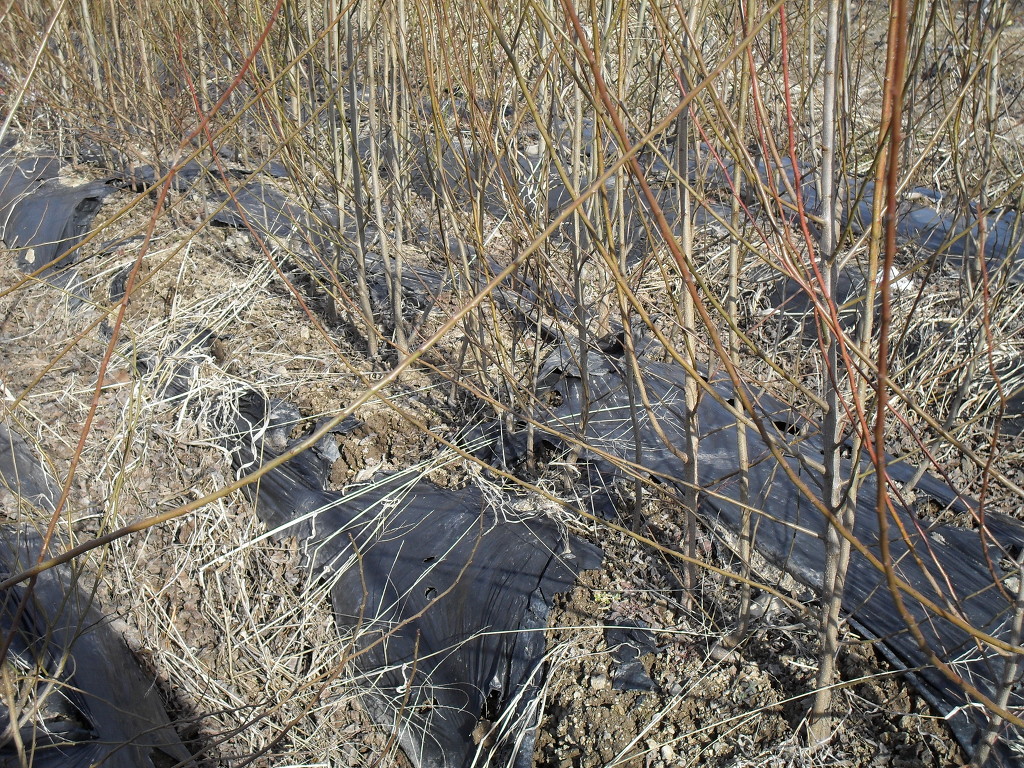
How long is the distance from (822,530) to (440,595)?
117cm

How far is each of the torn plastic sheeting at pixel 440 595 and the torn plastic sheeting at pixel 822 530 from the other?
456mm

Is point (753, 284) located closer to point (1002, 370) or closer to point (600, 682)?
point (1002, 370)

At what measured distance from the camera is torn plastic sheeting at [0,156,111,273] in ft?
15.8

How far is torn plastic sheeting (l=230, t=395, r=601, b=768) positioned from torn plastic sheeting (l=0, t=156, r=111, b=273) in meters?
3.19

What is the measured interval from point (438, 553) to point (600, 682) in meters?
0.70

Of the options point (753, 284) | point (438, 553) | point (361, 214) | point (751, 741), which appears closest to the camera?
point (751, 741)

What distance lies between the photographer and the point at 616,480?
8.38 ft

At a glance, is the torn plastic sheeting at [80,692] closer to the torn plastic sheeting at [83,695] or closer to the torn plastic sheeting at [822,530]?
the torn plastic sheeting at [83,695]

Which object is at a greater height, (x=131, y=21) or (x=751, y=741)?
(x=131, y=21)

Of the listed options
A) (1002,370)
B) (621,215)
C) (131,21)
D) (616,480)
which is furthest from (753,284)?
(131,21)

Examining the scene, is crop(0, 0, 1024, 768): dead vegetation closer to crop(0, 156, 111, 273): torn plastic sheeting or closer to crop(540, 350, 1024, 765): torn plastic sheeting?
crop(540, 350, 1024, 765): torn plastic sheeting

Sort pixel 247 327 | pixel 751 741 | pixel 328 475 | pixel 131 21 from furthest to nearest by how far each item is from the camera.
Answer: pixel 131 21
pixel 247 327
pixel 328 475
pixel 751 741

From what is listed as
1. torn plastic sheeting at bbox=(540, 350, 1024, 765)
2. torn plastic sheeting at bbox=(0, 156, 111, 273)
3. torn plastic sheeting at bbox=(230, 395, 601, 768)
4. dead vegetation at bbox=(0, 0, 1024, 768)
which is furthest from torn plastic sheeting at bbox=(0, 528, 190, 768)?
torn plastic sheeting at bbox=(0, 156, 111, 273)

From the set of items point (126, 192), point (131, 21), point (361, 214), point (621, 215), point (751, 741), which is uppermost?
point (131, 21)
